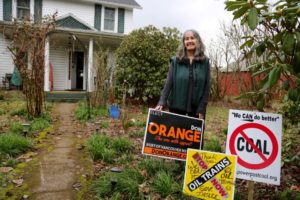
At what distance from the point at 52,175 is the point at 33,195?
0.54m

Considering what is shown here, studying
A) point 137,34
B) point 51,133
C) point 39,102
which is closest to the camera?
point 51,133

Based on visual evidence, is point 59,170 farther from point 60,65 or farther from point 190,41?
point 60,65

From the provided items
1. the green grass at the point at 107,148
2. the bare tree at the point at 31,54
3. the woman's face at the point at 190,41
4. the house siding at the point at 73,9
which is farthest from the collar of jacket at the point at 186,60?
the house siding at the point at 73,9

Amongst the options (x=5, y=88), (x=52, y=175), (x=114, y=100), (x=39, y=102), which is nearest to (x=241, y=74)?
(x=114, y=100)

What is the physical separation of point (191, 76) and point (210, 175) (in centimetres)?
126

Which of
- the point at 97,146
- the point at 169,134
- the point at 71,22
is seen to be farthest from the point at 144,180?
the point at 71,22

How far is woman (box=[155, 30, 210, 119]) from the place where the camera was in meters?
3.29

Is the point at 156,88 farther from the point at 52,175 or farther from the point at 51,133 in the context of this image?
the point at 52,175

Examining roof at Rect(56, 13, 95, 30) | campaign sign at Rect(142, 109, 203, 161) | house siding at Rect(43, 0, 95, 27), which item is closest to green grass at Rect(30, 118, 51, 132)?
campaign sign at Rect(142, 109, 203, 161)

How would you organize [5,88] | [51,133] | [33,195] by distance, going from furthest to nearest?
[5,88], [51,133], [33,195]

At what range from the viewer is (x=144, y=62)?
10305 millimetres

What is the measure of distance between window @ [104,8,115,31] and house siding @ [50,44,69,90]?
2891mm

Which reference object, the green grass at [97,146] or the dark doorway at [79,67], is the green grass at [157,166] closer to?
the green grass at [97,146]

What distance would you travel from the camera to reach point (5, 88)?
13.6 metres
